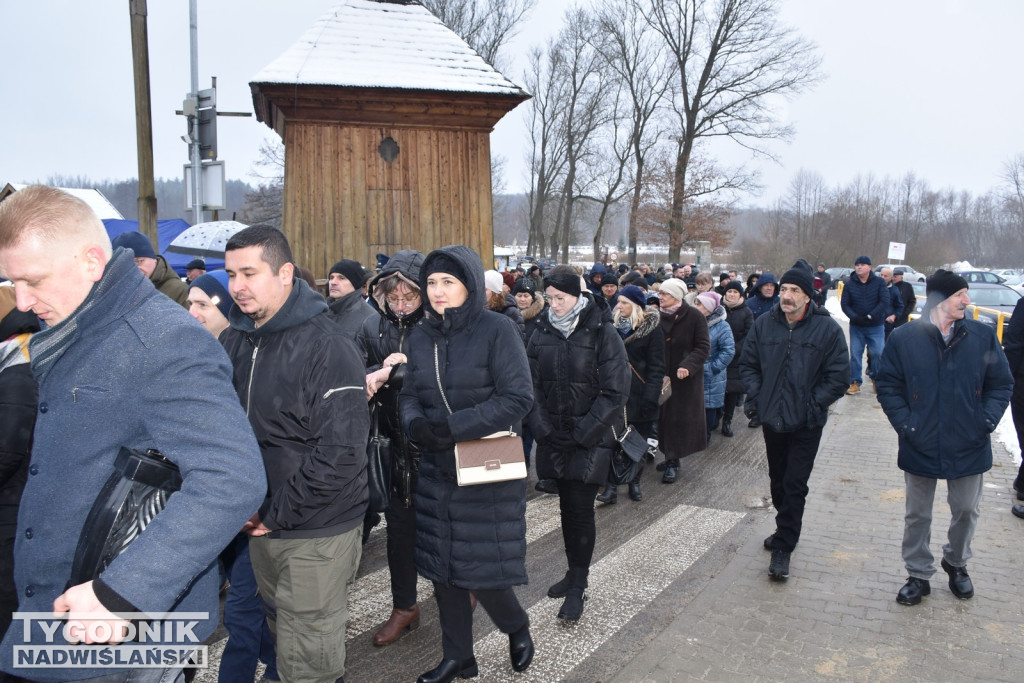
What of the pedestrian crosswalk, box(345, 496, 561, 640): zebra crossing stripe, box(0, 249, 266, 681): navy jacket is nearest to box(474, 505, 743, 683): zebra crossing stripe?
the pedestrian crosswalk

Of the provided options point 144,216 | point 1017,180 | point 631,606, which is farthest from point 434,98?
point 1017,180

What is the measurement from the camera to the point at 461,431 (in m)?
3.59

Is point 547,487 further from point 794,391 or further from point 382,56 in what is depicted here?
point 382,56

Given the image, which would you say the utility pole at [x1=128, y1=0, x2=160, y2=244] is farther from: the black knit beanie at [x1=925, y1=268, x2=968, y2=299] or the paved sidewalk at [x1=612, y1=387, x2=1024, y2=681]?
the black knit beanie at [x1=925, y1=268, x2=968, y2=299]

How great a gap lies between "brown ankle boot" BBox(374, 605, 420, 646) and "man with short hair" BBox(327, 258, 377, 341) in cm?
172

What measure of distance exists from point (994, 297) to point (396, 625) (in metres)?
21.9

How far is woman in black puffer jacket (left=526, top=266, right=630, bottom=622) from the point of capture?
4.63 m

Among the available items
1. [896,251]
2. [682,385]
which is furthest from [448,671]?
[896,251]

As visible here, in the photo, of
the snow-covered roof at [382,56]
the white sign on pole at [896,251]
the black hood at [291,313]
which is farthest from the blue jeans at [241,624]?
the white sign on pole at [896,251]

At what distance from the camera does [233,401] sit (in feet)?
7.02

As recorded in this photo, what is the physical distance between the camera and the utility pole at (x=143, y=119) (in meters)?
10.2

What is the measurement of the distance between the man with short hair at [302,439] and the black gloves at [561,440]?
1890 millimetres

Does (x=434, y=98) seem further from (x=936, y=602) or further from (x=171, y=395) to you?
(x=171, y=395)

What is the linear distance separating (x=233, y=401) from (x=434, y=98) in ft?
38.3
